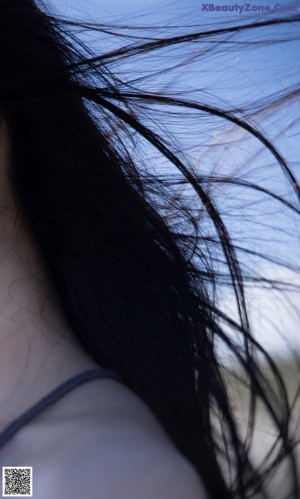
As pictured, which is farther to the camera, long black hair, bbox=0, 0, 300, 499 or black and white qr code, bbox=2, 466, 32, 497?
long black hair, bbox=0, 0, 300, 499

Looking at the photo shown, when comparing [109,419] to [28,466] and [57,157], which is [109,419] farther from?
[57,157]

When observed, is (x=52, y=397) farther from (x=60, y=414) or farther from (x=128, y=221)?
(x=128, y=221)

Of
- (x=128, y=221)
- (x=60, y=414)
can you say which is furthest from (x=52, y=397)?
(x=128, y=221)

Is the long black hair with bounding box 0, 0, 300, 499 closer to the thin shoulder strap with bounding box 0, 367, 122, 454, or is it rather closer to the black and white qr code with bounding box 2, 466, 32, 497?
the thin shoulder strap with bounding box 0, 367, 122, 454

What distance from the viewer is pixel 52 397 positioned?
718 millimetres

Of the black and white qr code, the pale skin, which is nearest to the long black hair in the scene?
the pale skin

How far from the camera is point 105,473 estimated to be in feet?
2.12

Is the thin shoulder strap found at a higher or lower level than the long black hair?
lower

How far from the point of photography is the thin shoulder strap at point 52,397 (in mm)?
684

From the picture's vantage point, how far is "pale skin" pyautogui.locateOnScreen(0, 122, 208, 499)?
0.65 m

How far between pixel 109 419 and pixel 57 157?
0.98ft

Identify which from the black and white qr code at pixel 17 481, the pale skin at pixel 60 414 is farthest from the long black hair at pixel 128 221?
the black and white qr code at pixel 17 481

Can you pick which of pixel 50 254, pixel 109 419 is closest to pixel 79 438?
pixel 109 419

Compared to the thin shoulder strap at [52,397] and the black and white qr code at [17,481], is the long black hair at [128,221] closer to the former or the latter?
the thin shoulder strap at [52,397]
